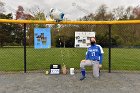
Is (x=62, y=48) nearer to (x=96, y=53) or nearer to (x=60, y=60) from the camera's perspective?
(x=60, y=60)

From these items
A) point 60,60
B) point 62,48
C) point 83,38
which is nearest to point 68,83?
point 83,38

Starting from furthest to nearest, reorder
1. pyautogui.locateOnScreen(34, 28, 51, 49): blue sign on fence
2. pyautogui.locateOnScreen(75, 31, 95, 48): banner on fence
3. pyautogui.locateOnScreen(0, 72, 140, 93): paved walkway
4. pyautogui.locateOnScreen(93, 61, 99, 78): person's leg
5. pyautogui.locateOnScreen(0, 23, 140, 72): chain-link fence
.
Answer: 1. pyautogui.locateOnScreen(0, 23, 140, 72): chain-link fence
2. pyautogui.locateOnScreen(75, 31, 95, 48): banner on fence
3. pyautogui.locateOnScreen(34, 28, 51, 49): blue sign on fence
4. pyautogui.locateOnScreen(93, 61, 99, 78): person's leg
5. pyautogui.locateOnScreen(0, 72, 140, 93): paved walkway

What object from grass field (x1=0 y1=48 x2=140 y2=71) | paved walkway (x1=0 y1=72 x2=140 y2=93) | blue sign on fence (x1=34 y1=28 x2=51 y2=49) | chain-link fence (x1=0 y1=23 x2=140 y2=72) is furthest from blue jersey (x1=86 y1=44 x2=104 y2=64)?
grass field (x1=0 y1=48 x2=140 y2=71)

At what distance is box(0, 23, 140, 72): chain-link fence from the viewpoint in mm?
11562

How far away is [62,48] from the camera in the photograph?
1816 centimetres

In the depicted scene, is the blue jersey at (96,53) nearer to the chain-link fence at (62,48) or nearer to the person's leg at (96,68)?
the person's leg at (96,68)

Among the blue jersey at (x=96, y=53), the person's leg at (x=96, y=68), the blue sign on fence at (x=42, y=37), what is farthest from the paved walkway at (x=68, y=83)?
the blue sign on fence at (x=42, y=37)

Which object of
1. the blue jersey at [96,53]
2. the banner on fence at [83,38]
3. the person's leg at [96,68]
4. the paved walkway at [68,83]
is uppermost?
the banner on fence at [83,38]

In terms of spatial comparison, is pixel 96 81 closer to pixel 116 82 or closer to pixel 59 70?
pixel 116 82

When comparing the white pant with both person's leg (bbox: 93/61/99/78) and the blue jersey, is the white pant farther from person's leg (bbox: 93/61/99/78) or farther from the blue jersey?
the blue jersey

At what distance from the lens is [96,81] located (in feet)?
26.3

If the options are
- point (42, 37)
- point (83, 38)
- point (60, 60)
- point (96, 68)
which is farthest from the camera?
point (60, 60)

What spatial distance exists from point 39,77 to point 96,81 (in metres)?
1.93

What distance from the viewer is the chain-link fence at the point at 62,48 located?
37.9ft
